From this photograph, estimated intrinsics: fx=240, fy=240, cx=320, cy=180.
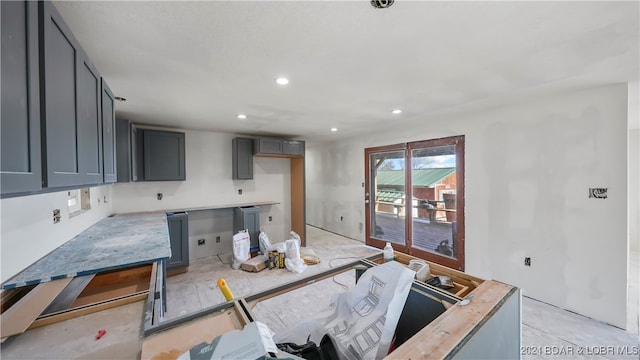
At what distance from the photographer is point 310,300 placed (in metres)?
2.81

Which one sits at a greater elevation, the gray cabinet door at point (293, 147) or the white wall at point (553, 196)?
the gray cabinet door at point (293, 147)

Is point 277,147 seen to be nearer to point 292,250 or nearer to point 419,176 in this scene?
point 292,250

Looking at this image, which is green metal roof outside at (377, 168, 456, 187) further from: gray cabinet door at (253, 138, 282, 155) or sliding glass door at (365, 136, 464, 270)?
gray cabinet door at (253, 138, 282, 155)

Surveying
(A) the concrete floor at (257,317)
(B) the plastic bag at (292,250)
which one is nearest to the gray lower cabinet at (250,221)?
(A) the concrete floor at (257,317)

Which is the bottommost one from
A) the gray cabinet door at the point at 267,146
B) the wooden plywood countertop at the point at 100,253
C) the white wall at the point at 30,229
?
the wooden plywood countertop at the point at 100,253

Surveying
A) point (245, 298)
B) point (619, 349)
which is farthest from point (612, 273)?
point (245, 298)

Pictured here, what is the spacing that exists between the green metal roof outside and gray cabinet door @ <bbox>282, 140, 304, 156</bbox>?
1640 millimetres

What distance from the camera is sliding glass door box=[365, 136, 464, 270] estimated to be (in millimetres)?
3562

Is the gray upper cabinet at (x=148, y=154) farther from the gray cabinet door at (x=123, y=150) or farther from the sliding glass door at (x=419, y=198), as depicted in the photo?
the sliding glass door at (x=419, y=198)

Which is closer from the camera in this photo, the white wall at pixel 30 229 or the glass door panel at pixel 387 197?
the white wall at pixel 30 229

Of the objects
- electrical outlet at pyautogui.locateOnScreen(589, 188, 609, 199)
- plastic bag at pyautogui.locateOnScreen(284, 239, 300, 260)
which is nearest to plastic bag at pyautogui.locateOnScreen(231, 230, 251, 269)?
plastic bag at pyautogui.locateOnScreen(284, 239, 300, 260)

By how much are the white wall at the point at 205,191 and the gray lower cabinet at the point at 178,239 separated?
706 millimetres

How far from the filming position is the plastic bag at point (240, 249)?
3.76 m

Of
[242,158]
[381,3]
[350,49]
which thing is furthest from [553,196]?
[242,158]
